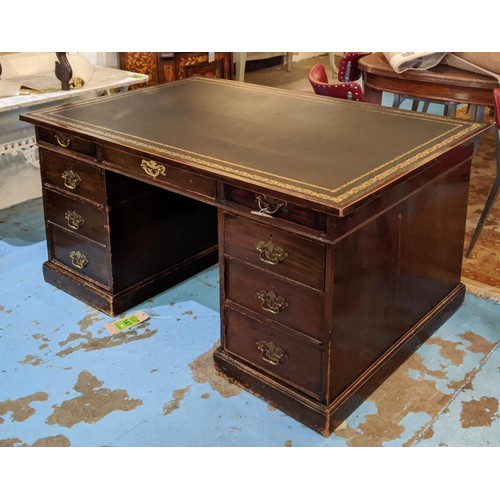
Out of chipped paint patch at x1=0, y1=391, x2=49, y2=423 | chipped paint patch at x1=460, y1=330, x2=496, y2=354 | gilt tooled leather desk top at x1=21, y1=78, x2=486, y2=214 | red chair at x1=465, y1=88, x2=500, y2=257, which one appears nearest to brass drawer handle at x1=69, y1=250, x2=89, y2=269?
gilt tooled leather desk top at x1=21, y1=78, x2=486, y2=214

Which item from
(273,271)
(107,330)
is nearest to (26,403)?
(107,330)

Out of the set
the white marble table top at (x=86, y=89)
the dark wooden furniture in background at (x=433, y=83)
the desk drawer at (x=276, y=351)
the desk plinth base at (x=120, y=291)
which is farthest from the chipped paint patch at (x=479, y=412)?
the white marble table top at (x=86, y=89)

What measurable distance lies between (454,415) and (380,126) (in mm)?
1119

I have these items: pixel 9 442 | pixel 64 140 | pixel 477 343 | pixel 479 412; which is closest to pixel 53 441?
pixel 9 442

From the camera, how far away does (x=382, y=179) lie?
2092 millimetres

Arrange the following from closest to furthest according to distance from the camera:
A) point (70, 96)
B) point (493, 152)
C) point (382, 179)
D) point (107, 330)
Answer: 1. point (382, 179)
2. point (107, 330)
3. point (70, 96)
4. point (493, 152)

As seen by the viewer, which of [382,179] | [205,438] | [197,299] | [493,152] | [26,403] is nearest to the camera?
[382,179]

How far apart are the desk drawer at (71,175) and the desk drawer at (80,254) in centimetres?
23

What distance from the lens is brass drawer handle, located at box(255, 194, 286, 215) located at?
6.87 ft

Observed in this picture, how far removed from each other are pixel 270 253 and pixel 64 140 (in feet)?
A: 3.82

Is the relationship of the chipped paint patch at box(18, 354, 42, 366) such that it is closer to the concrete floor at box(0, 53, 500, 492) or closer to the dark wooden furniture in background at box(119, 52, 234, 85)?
the concrete floor at box(0, 53, 500, 492)

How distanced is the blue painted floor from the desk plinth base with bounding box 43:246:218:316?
0.14 ft

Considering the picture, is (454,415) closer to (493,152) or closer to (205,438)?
(205,438)

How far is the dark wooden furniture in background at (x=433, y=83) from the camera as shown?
11.2ft
